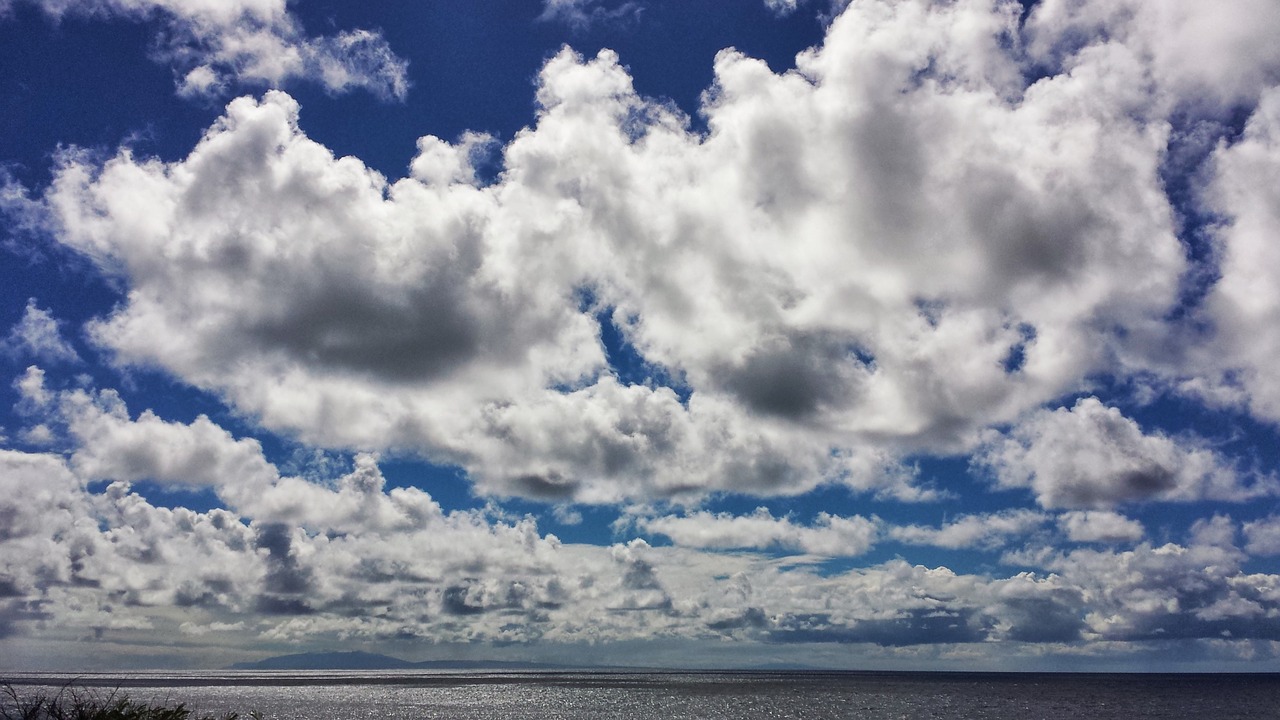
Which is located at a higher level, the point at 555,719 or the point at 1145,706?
the point at 555,719

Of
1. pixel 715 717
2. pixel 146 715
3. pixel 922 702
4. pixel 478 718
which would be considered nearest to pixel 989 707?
pixel 922 702

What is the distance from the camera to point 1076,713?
15988cm

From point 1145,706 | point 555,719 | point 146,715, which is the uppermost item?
point 146,715

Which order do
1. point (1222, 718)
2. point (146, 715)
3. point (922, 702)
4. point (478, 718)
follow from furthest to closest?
point (922, 702)
point (1222, 718)
point (478, 718)
point (146, 715)

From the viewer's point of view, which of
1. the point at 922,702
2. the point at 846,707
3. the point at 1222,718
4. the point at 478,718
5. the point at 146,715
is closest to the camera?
the point at 146,715

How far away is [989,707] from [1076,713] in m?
18.6

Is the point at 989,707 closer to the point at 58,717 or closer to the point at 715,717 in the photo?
the point at 715,717

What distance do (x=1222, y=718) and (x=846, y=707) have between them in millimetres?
71628

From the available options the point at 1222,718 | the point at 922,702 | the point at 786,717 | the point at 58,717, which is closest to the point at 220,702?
the point at 786,717

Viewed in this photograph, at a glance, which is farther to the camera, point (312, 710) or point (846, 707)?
point (846, 707)

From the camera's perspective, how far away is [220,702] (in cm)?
18888

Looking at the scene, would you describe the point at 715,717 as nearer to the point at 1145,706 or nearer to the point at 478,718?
the point at 478,718

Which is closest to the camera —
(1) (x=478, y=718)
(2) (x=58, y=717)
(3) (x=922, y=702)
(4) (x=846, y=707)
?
(2) (x=58, y=717)

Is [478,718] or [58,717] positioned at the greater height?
[58,717]
